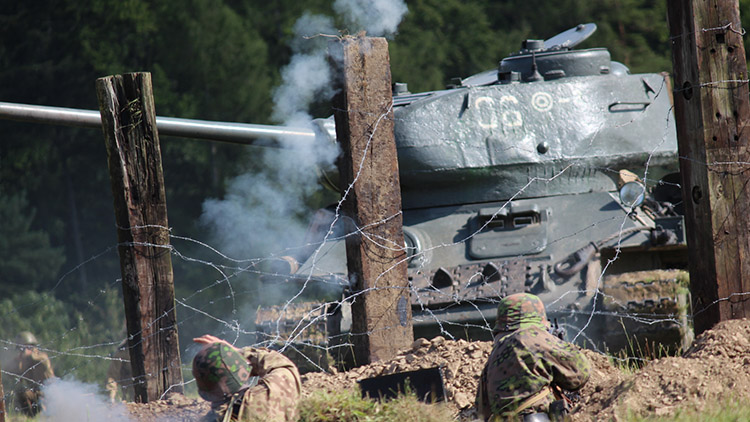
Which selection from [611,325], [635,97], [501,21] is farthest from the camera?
[501,21]

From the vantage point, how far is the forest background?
693 inches

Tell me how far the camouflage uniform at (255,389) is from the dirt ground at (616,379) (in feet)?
1.85

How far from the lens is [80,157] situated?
19.1 m

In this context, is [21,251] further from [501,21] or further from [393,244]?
[393,244]

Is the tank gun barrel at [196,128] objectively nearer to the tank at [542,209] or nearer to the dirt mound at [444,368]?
the tank at [542,209]

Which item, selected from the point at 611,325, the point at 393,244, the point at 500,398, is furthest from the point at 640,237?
the point at 500,398

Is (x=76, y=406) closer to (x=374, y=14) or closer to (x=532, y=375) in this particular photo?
(x=532, y=375)

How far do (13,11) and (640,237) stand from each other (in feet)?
50.6

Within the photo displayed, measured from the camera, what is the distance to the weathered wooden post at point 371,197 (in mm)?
5281

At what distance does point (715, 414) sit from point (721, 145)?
1425mm

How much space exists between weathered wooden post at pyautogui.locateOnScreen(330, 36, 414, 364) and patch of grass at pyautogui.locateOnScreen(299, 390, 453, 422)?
96cm

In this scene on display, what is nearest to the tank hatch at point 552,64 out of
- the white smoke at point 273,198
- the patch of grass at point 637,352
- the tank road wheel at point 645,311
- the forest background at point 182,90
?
the tank road wheel at point 645,311

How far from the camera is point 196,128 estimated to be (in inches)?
286

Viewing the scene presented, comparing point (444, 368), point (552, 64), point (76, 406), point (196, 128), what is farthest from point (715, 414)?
point (552, 64)
